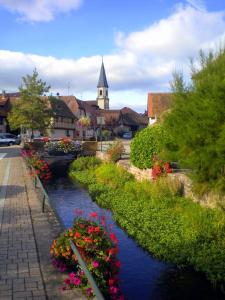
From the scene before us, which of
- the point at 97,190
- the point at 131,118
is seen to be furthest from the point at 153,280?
the point at 131,118

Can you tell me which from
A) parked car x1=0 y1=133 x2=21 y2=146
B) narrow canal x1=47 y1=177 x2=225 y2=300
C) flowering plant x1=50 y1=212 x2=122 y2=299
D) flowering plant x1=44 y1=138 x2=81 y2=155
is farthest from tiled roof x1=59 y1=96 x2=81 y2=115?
flowering plant x1=50 y1=212 x2=122 y2=299

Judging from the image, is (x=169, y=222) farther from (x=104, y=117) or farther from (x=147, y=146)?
(x=104, y=117)

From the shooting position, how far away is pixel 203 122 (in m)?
11.0

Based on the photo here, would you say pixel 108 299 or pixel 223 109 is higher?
pixel 223 109

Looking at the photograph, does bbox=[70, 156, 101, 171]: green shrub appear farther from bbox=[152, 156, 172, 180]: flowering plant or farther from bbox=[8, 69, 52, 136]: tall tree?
bbox=[8, 69, 52, 136]: tall tree

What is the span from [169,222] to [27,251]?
477 cm

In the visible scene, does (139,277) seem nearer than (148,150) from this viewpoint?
Yes

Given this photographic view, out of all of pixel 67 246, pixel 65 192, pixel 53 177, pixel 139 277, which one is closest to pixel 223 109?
pixel 139 277

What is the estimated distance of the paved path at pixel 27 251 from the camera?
5.44m

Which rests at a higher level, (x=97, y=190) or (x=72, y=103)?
(x=72, y=103)

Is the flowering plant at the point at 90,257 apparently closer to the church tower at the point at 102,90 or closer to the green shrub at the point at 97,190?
the green shrub at the point at 97,190

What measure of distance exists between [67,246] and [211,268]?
316 centimetres

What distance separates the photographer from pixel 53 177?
22531 millimetres

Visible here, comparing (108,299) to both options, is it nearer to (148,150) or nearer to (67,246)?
(67,246)
